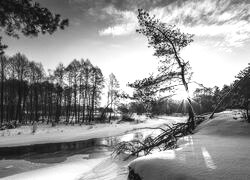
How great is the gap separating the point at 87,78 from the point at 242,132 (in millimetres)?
31198

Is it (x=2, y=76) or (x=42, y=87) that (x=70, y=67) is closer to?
(x=42, y=87)

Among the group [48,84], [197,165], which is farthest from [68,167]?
[48,84]

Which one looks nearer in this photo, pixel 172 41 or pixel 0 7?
pixel 0 7

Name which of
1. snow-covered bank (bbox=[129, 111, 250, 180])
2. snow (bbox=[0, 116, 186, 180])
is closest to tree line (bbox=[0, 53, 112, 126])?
snow (bbox=[0, 116, 186, 180])

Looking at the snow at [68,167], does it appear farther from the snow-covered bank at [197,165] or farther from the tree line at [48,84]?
the tree line at [48,84]

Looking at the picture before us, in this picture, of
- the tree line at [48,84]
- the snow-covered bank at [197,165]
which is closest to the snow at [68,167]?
the snow-covered bank at [197,165]

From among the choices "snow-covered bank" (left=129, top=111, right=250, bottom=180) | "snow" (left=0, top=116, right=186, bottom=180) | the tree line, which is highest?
the tree line

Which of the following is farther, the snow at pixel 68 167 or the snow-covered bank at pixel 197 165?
the snow at pixel 68 167

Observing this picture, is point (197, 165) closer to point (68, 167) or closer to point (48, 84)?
point (68, 167)

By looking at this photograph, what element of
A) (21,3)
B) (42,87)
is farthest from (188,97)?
(42,87)

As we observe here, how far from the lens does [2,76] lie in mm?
23844

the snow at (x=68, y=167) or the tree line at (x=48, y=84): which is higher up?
→ the tree line at (x=48, y=84)

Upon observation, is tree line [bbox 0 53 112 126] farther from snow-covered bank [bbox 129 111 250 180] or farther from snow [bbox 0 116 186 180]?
snow-covered bank [bbox 129 111 250 180]

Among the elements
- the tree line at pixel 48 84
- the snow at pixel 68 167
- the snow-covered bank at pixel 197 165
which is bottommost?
the snow at pixel 68 167
